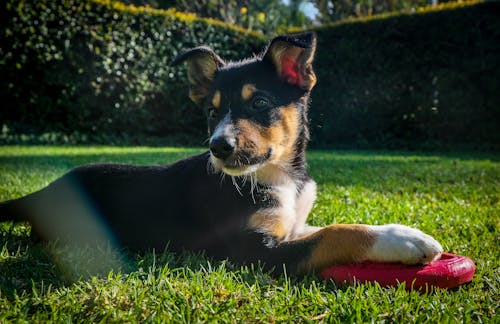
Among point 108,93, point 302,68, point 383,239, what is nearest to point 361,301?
point 383,239

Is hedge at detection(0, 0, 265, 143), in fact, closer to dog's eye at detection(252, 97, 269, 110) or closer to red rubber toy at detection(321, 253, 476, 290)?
dog's eye at detection(252, 97, 269, 110)

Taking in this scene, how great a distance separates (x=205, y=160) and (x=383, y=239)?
5.36 feet

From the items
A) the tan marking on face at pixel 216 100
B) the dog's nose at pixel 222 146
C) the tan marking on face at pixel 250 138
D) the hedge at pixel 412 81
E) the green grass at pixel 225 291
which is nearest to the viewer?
the green grass at pixel 225 291

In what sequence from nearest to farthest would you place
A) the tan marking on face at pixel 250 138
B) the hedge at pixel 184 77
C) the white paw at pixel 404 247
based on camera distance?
1. the white paw at pixel 404 247
2. the tan marking on face at pixel 250 138
3. the hedge at pixel 184 77

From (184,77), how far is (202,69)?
1087 cm

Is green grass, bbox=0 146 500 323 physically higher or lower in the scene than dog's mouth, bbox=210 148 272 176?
lower

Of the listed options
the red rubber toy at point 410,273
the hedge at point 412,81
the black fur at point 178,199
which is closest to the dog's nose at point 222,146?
the black fur at point 178,199

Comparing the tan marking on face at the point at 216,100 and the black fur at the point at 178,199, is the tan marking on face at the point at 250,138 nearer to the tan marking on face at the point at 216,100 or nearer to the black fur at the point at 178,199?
the black fur at the point at 178,199

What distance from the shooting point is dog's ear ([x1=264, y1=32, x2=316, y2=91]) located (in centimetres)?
372

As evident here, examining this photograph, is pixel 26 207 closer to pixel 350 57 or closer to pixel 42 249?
pixel 42 249

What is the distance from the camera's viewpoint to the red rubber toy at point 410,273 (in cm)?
265

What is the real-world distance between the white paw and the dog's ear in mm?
1581

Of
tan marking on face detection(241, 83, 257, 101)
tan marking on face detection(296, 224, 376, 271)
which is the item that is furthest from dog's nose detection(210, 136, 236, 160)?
tan marking on face detection(296, 224, 376, 271)

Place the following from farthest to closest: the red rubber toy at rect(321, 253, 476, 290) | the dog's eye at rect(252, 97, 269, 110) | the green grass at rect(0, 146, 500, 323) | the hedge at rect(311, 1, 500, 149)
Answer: the hedge at rect(311, 1, 500, 149) → the dog's eye at rect(252, 97, 269, 110) → the red rubber toy at rect(321, 253, 476, 290) → the green grass at rect(0, 146, 500, 323)
